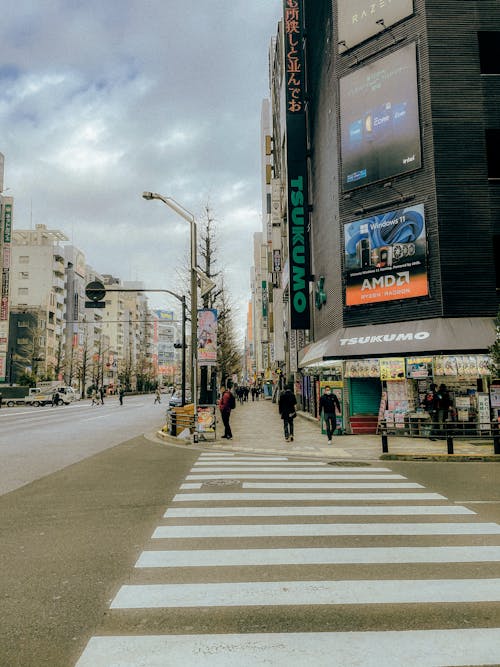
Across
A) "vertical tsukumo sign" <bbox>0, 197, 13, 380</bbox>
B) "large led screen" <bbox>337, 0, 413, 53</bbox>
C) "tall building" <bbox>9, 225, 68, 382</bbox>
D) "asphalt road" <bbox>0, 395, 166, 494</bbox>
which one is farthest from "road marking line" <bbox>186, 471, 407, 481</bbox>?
"tall building" <bbox>9, 225, 68, 382</bbox>

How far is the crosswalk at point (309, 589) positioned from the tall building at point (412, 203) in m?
11.9

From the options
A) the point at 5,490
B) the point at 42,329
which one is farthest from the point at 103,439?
the point at 42,329

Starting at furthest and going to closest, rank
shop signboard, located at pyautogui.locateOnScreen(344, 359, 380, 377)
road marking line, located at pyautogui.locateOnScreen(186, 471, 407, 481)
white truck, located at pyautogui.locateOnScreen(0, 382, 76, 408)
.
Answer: white truck, located at pyautogui.locateOnScreen(0, 382, 76, 408) → shop signboard, located at pyautogui.locateOnScreen(344, 359, 380, 377) → road marking line, located at pyautogui.locateOnScreen(186, 471, 407, 481)

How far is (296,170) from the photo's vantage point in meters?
30.1

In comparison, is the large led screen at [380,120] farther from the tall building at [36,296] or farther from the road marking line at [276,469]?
the tall building at [36,296]

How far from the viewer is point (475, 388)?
64.5 feet

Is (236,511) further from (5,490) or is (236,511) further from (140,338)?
(140,338)

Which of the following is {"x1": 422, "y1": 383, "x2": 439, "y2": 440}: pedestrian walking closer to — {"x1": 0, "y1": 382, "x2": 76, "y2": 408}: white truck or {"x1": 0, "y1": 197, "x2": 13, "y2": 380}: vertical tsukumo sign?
{"x1": 0, "y1": 382, "x2": 76, "y2": 408}: white truck

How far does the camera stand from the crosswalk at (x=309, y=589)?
3.61 m

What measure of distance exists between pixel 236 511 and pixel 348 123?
1977cm

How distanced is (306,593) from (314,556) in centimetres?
110

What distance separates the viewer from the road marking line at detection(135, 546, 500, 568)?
5543mm

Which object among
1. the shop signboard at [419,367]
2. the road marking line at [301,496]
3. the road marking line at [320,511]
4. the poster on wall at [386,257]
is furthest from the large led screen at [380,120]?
the road marking line at [320,511]

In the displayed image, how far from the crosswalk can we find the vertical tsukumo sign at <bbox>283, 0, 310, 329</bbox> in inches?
851
